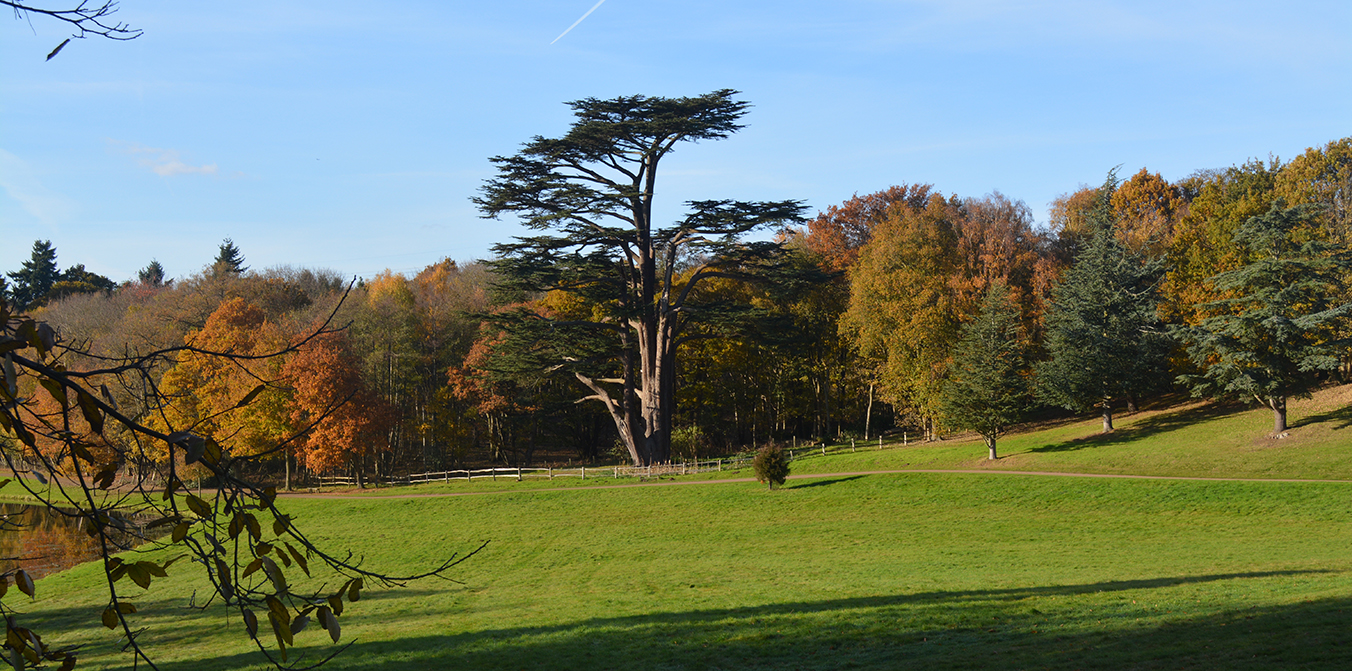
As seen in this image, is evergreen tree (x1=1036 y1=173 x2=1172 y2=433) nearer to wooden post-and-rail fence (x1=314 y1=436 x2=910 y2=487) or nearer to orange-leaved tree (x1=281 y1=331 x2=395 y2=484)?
wooden post-and-rail fence (x1=314 y1=436 x2=910 y2=487)

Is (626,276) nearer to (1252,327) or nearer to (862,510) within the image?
(862,510)

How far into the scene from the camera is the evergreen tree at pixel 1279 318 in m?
31.3

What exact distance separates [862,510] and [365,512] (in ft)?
62.8

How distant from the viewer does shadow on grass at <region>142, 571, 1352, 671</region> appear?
9148 mm

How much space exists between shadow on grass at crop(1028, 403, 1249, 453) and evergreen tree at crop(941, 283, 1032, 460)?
2830 millimetres

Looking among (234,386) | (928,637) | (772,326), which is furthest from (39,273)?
(928,637)

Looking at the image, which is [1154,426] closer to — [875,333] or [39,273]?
[875,333]

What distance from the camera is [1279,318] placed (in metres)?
31.2

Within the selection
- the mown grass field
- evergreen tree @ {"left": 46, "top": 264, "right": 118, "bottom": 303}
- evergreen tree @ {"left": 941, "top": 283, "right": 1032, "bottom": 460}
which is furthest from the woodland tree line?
evergreen tree @ {"left": 46, "top": 264, "right": 118, "bottom": 303}

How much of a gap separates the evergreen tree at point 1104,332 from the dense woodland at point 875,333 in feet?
0.37

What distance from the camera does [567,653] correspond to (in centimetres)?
1185

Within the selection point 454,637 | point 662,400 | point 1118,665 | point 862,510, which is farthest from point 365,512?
point 1118,665

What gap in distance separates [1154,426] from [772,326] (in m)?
17.3

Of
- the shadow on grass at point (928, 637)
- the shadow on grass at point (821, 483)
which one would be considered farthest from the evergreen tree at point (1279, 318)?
the shadow on grass at point (928, 637)
